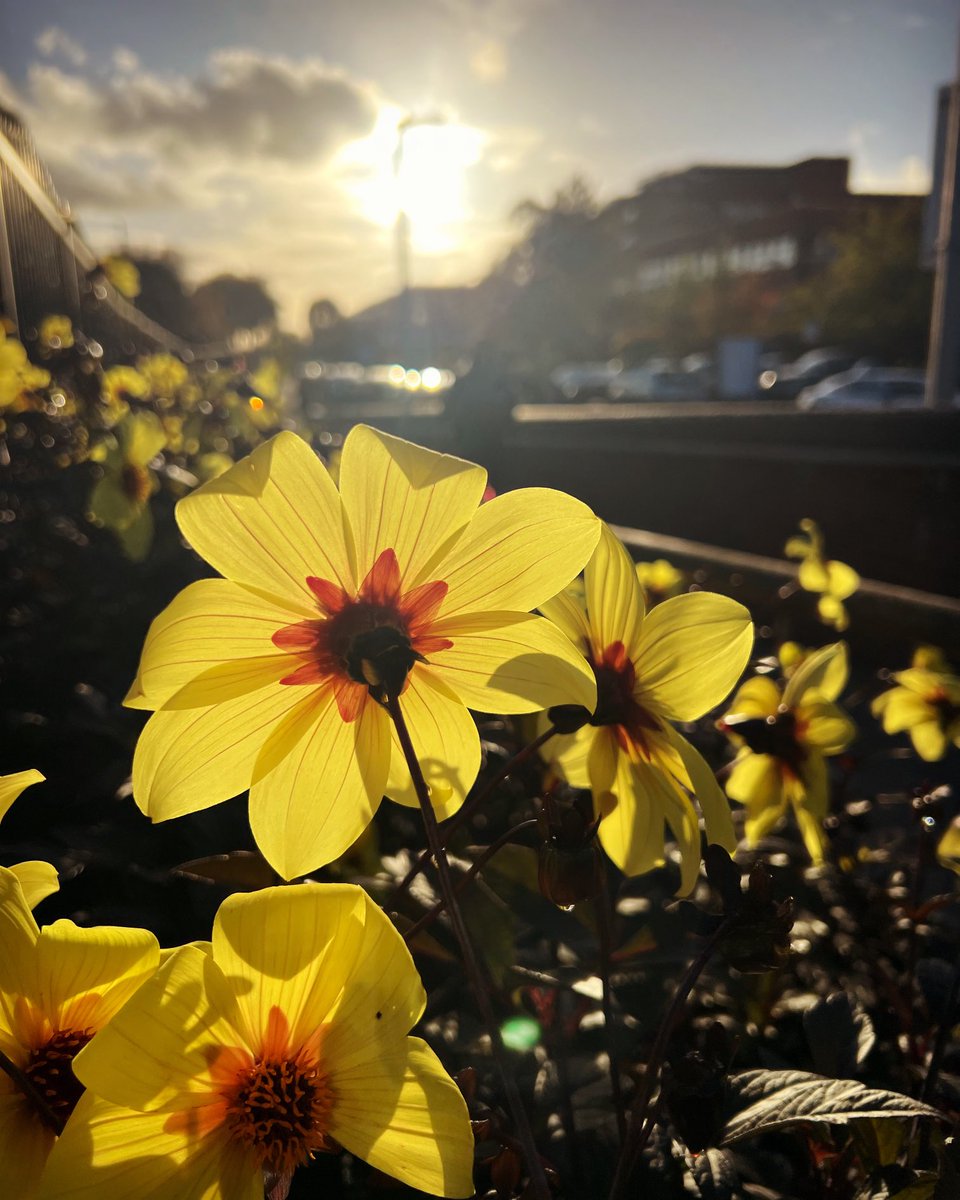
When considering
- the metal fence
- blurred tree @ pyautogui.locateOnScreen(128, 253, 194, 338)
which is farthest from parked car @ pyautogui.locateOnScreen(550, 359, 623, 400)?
the metal fence

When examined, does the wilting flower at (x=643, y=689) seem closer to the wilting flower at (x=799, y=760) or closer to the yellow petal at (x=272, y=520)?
the yellow petal at (x=272, y=520)

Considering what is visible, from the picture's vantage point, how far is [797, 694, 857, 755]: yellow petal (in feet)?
4.15

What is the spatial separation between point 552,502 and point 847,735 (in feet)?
2.42

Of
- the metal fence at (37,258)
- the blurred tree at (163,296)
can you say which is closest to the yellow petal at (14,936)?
the metal fence at (37,258)

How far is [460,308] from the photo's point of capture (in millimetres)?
71625

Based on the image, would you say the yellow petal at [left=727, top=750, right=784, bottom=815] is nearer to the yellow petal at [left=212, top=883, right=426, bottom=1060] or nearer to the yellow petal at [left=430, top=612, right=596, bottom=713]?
the yellow petal at [left=430, top=612, right=596, bottom=713]

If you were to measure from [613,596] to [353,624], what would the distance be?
249mm

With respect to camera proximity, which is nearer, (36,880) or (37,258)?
(36,880)

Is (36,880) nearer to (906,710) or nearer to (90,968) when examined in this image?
(90,968)

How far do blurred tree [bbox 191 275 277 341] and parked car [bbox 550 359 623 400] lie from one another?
67.0 ft

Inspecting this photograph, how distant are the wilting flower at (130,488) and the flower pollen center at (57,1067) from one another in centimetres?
166

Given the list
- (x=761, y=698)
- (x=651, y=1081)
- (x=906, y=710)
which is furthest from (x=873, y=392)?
(x=651, y=1081)

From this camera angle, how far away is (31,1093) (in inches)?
22.4

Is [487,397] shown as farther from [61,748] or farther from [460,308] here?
[460,308]
